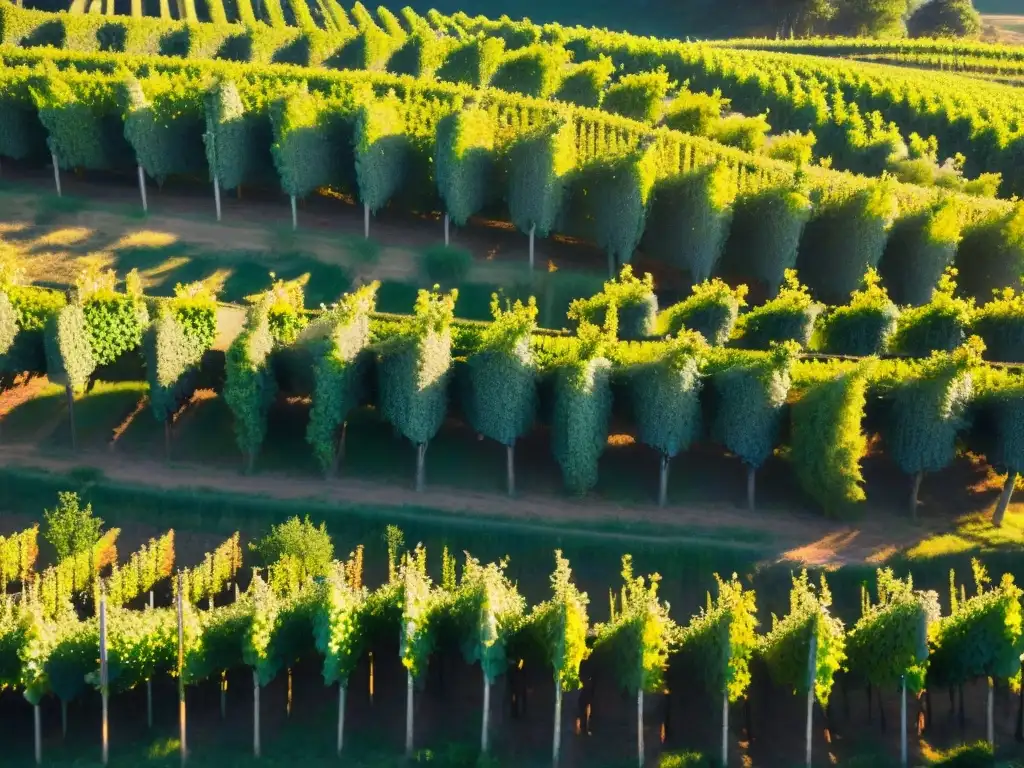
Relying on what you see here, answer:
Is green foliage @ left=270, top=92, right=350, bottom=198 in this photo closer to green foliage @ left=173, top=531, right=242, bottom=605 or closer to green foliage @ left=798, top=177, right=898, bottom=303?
green foliage @ left=798, top=177, right=898, bottom=303

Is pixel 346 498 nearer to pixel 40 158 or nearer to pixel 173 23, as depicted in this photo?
pixel 40 158

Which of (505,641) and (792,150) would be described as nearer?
(505,641)

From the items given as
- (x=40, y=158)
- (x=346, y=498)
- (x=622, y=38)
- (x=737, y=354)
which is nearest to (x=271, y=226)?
(x=40, y=158)

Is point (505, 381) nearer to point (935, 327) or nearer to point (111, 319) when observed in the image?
point (111, 319)

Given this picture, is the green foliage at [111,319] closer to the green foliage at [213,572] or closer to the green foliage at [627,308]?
the green foliage at [213,572]

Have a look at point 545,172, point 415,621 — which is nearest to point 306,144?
point 545,172

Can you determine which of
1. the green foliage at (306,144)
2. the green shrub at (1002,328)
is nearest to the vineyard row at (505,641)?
the green shrub at (1002,328)
